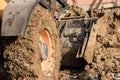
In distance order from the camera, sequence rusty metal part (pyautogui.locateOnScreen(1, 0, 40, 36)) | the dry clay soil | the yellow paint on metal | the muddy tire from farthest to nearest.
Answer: the dry clay soil, the yellow paint on metal, the muddy tire, rusty metal part (pyautogui.locateOnScreen(1, 0, 40, 36))

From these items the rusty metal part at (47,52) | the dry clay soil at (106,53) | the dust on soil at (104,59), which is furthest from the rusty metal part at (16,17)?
the dust on soil at (104,59)

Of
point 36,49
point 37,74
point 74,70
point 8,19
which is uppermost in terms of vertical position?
point 8,19

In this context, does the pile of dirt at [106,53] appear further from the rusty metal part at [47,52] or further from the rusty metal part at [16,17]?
the rusty metal part at [16,17]

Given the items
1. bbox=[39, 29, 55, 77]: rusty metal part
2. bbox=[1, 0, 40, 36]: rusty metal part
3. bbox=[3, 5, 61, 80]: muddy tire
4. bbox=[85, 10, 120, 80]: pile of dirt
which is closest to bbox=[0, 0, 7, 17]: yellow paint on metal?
bbox=[1, 0, 40, 36]: rusty metal part

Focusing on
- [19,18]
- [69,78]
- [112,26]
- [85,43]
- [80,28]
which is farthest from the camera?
[112,26]

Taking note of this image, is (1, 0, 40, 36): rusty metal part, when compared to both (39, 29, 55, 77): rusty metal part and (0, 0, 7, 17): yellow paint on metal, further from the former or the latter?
(39, 29, 55, 77): rusty metal part

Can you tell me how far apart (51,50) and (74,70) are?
100 cm

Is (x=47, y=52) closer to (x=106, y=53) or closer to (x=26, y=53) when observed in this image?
(x=26, y=53)

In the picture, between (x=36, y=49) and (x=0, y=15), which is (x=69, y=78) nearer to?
(x=36, y=49)

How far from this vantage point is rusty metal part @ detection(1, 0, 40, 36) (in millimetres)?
3002

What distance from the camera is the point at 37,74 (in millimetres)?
3219

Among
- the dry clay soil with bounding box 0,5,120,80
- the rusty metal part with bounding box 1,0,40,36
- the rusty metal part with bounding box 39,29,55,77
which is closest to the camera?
the rusty metal part with bounding box 1,0,40,36

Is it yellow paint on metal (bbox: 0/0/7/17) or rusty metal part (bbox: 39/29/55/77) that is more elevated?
yellow paint on metal (bbox: 0/0/7/17)

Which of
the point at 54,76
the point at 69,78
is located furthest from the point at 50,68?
the point at 69,78
